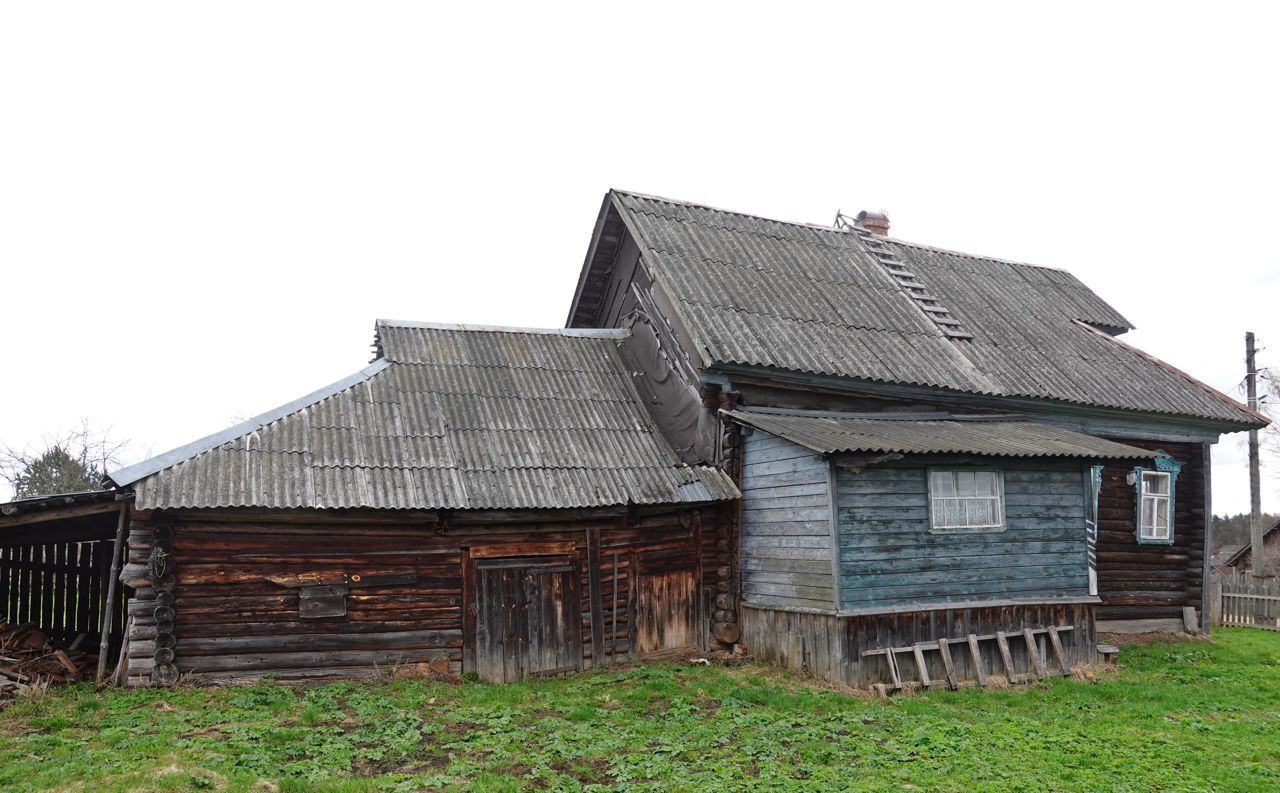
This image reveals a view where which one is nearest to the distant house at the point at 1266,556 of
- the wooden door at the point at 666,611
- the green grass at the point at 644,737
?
the green grass at the point at 644,737

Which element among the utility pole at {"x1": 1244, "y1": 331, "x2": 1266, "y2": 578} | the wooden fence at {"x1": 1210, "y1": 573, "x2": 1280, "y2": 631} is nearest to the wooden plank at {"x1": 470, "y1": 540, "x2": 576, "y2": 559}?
the wooden fence at {"x1": 1210, "y1": 573, "x2": 1280, "y2": 631}

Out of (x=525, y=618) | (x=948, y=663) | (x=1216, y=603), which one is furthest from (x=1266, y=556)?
(x=525, y=618)

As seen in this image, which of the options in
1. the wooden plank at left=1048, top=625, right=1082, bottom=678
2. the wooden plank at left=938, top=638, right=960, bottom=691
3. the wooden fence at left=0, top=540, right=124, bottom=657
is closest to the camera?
the wooden plank at left=938, top=638, right=960, bottom=691

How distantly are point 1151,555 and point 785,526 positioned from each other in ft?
29.3

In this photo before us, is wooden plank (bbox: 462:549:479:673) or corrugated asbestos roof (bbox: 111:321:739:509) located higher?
corrugated asbestos roof (bbox: 111:321:739:509)

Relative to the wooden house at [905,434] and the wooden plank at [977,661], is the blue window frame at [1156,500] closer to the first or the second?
the wooden house at [905,434]

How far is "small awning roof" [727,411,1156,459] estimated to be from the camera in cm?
1119

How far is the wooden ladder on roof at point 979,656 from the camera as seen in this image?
11.2 m

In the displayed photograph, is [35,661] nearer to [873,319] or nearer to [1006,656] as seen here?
[1006,656]

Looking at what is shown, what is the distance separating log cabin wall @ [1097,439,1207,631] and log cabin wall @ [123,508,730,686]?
308 inches

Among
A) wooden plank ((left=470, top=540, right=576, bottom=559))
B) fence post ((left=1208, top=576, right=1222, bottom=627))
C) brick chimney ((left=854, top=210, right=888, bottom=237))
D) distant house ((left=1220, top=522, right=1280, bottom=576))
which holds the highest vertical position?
brick chimney ((left=854, top=210, right=888, bottom=237))

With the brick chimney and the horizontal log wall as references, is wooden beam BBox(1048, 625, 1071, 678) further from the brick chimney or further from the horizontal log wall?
the brick chimney

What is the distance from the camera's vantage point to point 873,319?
15.8 m

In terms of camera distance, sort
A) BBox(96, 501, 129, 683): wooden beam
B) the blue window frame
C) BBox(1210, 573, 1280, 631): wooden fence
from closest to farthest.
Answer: BBox(96, 501, 129, 683): wooden beam, the blue window frame, BBox(1210, 573, 1280, 631): wooden fence
